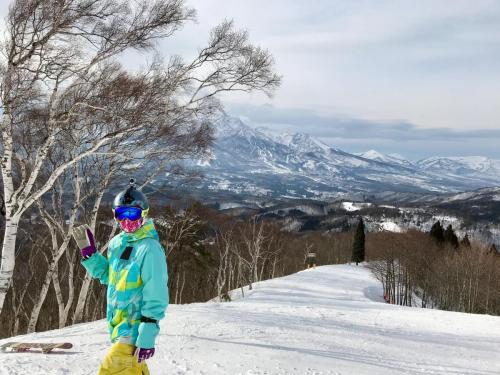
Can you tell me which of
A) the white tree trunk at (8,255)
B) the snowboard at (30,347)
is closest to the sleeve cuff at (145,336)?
the snowboard at (30,347)

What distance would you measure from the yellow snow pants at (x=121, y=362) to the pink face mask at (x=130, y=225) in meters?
0.97

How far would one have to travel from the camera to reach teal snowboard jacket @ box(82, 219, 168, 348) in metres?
3.47

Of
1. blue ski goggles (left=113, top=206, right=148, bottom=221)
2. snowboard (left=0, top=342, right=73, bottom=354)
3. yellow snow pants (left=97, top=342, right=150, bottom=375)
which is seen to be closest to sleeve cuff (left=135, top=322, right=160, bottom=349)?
yellow snow pants (left=97, top=342, right=150, bottom=375)

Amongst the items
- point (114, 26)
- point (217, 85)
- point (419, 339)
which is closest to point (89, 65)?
point (114, 26)

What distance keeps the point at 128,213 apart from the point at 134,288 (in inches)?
25.9

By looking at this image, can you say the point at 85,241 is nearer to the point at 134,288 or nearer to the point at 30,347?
the point at 134,288

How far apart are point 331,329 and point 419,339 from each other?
7.94ft

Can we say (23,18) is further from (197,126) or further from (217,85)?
(197,126)

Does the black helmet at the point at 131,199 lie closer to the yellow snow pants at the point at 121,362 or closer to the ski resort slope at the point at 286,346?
the yellow snow pants at the point at 121,362

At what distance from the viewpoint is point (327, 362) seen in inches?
296

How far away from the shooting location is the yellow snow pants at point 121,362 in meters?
3.50

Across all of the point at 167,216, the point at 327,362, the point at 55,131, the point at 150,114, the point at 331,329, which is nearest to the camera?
the point at 327,362

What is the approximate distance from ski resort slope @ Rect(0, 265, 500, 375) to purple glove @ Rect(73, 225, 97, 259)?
3118 millimetres

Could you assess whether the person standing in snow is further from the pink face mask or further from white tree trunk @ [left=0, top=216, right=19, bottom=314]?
white tree trunk @ [left=0, top=216, right=19, bottom=314]
